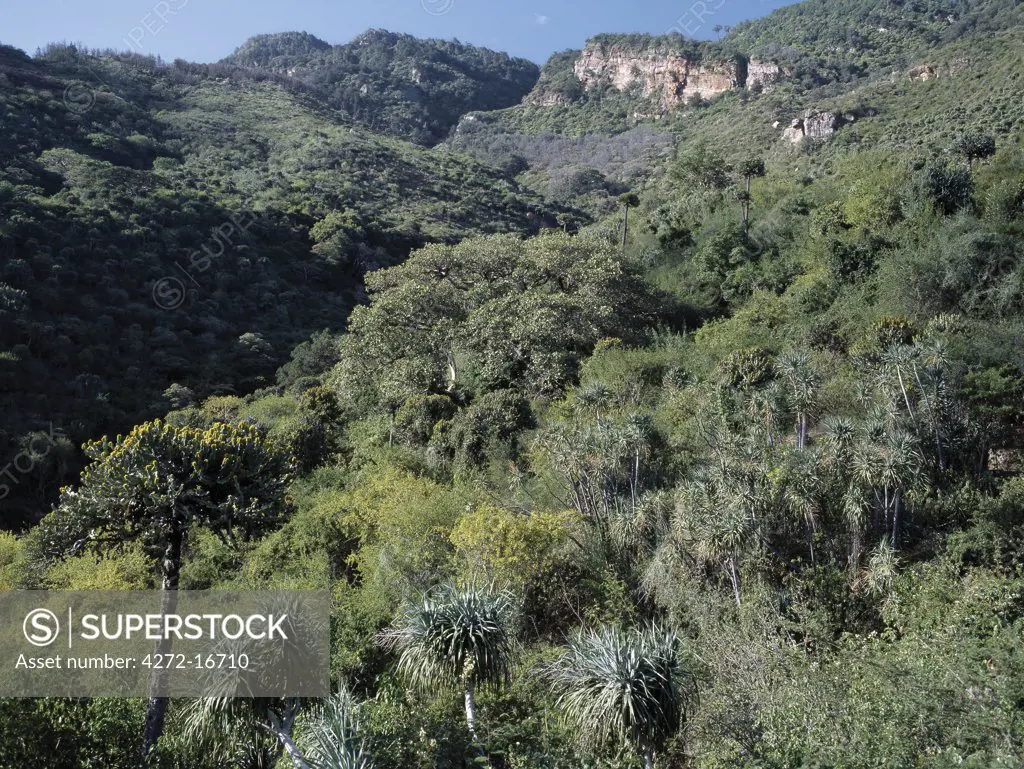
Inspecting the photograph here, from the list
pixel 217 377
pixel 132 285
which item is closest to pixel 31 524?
pixel 217 377

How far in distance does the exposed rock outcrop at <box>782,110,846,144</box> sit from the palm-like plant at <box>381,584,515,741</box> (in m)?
62.8

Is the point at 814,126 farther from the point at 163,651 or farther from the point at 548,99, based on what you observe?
the point at 548,99

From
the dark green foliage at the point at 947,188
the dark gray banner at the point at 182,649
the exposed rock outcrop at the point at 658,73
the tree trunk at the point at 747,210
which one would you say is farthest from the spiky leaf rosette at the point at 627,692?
the exposed rock outcrop at the point at 658,73

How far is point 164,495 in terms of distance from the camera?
10.3m

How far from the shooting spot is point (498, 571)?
15961mm

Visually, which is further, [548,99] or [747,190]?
[548,99]

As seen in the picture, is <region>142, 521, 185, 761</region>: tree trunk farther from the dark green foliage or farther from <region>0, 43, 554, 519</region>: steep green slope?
the dark green foliage

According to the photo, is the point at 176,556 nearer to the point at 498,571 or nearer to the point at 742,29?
the point at 498,571

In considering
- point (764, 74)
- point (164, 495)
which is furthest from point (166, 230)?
point (764, 74)

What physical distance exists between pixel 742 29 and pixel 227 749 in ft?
508

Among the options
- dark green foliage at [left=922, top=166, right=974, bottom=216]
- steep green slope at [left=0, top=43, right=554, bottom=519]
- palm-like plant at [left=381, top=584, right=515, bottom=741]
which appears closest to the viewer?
palm-like plant at [left=381, top=584, right=515, bottom=741]

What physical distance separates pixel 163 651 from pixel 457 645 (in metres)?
5.14

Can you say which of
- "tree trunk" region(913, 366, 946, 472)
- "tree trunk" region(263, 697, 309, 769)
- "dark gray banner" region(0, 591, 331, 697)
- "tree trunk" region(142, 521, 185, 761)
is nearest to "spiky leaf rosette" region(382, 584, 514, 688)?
"dark gray banner" region(0, 591, 331, 697)

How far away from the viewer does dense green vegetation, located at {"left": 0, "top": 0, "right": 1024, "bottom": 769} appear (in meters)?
9.75
